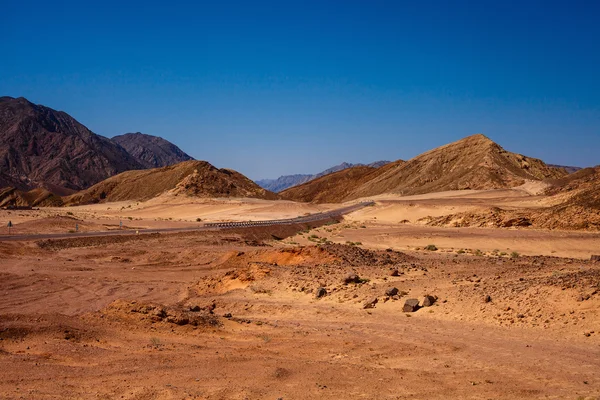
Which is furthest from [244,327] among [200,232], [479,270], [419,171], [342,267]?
[419,171]

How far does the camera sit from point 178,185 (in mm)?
107562

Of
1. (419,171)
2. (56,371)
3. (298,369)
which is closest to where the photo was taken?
(56,371)

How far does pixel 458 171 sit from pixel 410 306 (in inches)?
3741

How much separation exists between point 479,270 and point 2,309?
17.0 meters

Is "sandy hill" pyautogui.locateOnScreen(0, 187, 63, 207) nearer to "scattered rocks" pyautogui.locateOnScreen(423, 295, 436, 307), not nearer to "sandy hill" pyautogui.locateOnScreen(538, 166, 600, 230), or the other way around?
"sandy hill" pyautogui.locateOnScreen(538, 166, 600, 230)

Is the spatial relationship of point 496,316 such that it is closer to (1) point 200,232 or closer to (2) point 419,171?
(1) point 200,232

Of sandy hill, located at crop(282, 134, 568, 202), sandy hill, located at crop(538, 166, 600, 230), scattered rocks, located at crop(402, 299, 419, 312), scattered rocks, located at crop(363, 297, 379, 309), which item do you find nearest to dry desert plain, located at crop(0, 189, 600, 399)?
scattered rocks, located at crop(363, 297, 379, 309)

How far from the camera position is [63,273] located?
1032 inches

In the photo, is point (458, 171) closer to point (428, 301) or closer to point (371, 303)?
point (371, 303)

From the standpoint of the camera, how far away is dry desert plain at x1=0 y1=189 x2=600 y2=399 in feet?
31.9

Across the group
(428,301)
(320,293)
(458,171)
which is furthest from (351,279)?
(458,171)

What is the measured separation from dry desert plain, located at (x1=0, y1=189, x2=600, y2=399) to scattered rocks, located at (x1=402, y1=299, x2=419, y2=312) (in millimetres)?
165

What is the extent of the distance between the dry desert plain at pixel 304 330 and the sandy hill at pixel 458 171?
250 feet

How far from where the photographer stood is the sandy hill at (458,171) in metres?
99.2
